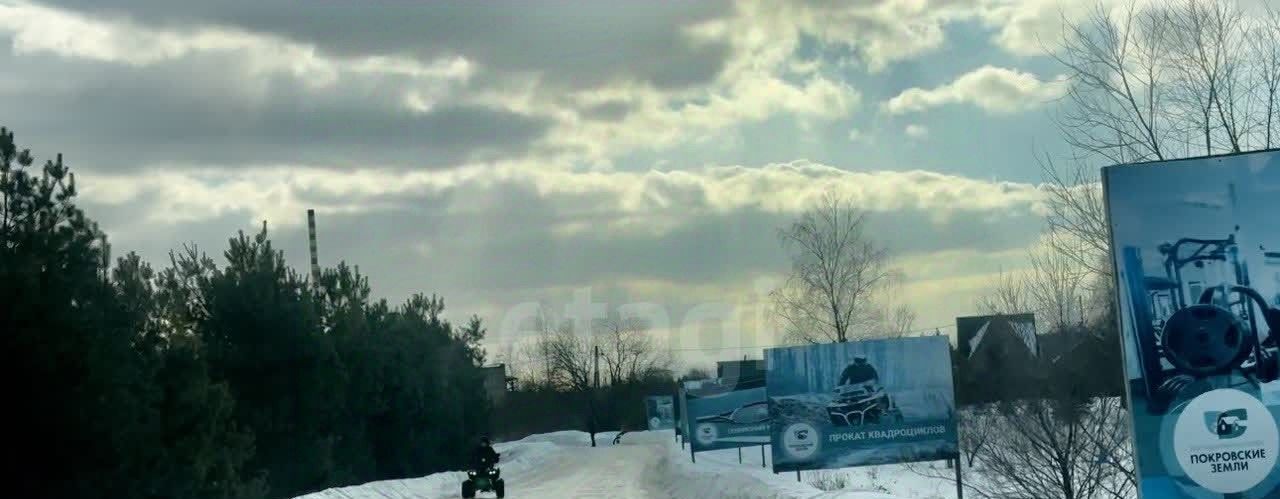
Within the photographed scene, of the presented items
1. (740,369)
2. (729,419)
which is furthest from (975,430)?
(740,369)

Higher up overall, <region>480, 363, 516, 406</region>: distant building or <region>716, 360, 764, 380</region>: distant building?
<region>480, 363, 516, 406</region>: distant building

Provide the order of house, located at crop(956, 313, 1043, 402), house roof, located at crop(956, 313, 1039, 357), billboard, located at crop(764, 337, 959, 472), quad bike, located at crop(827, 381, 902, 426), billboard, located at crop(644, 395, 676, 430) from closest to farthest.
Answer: house, located at crop(956, 313, 1043, 402), billboard, located at crop(764, 337, 959, 472), quad bike, located at crop(827, 381, 902, 426), house roof, located at crop(956, 313, 1039, 357), billboard, located at crop(644, 395, 676, 430)

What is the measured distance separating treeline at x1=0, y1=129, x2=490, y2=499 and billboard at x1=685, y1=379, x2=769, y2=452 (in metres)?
11.6

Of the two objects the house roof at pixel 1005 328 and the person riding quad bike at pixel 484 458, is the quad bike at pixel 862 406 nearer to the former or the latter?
the person riding quad bike at pixel 484 458

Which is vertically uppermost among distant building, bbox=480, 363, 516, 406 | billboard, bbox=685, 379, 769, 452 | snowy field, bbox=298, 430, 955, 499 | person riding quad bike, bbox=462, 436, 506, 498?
distant building, bbox=480, 363, 516, 406

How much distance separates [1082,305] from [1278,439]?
36602 mm

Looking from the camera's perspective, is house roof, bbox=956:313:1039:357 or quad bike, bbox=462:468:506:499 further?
house roof, bbox=956:313:1039:357

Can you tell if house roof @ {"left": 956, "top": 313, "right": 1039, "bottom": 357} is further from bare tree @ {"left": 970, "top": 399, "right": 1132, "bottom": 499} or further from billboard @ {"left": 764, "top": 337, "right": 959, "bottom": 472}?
bare tree @ {"left": 970, "top": 399, "right": 1132, "bottom": 499}

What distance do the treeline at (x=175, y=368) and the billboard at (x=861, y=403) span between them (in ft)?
39.6

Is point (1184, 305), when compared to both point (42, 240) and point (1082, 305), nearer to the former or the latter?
point (42, 240)

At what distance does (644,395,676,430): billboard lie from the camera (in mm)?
105094

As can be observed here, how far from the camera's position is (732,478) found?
34.5 m

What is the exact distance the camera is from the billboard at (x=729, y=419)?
4612cm

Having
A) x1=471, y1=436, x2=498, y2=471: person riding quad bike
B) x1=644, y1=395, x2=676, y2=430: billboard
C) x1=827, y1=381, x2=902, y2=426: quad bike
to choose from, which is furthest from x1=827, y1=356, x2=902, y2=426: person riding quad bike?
x1=644, y1=395, x2=676, y2=430: billboard
